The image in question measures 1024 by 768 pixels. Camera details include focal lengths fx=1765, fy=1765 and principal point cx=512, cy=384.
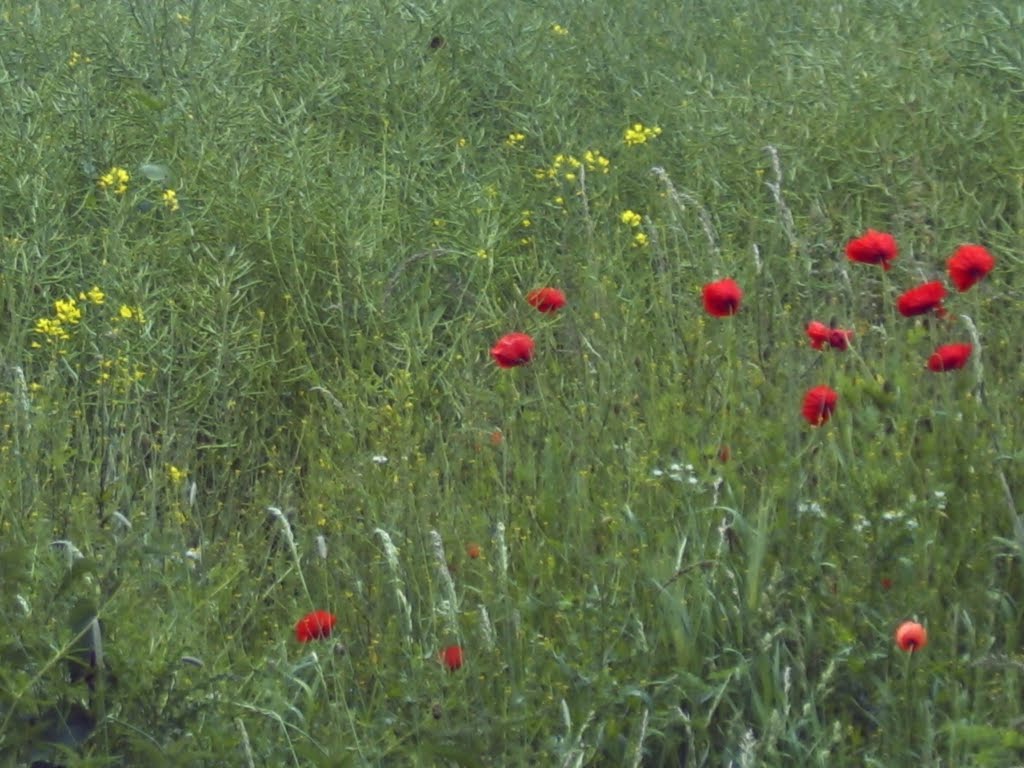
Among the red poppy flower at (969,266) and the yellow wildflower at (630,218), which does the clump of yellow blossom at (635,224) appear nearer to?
the yellow wildflower at (630,218)

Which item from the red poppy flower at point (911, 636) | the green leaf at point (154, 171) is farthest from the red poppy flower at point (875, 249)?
the green leaf at point (154, 171)

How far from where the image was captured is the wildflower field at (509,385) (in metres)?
2.27

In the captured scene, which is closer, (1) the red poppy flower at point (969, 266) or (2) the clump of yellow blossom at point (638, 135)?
(1) the red poppy flower at point (969, 266)

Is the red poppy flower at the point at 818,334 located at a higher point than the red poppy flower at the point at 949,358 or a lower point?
lower

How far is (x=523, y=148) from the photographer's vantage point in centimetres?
477

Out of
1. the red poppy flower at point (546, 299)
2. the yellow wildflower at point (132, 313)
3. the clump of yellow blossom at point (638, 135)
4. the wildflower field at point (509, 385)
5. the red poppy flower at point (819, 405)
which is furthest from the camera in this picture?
the clump of yellow blossom at point (638, 135)

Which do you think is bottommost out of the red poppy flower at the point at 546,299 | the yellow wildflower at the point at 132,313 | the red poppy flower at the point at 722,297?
the yellow wildflower at the point at 132,313

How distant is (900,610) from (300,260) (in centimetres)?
194

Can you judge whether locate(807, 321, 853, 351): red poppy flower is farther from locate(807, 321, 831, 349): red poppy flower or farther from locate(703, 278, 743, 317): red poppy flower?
locate(703, 278, 743, 317): red poppy flower

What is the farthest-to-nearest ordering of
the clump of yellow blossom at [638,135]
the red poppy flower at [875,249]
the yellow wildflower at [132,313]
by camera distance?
the clump of yellow blossom at [638,135]
the yellow wildflower at [132,313]
the red poppy flower at [875,249]

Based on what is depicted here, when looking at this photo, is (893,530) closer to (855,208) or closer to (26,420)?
(26,420)

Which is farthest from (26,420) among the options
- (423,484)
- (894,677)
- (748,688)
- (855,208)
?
(855,208)

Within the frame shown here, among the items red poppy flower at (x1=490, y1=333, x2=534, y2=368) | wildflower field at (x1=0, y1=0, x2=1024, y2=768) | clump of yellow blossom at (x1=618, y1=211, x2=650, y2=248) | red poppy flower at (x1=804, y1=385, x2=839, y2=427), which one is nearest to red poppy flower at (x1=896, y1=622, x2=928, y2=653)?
wildflower field at (x1=0, y1=0, x2=1024, y2=768)

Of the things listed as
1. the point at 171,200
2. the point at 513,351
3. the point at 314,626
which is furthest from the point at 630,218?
the point at 314,626
